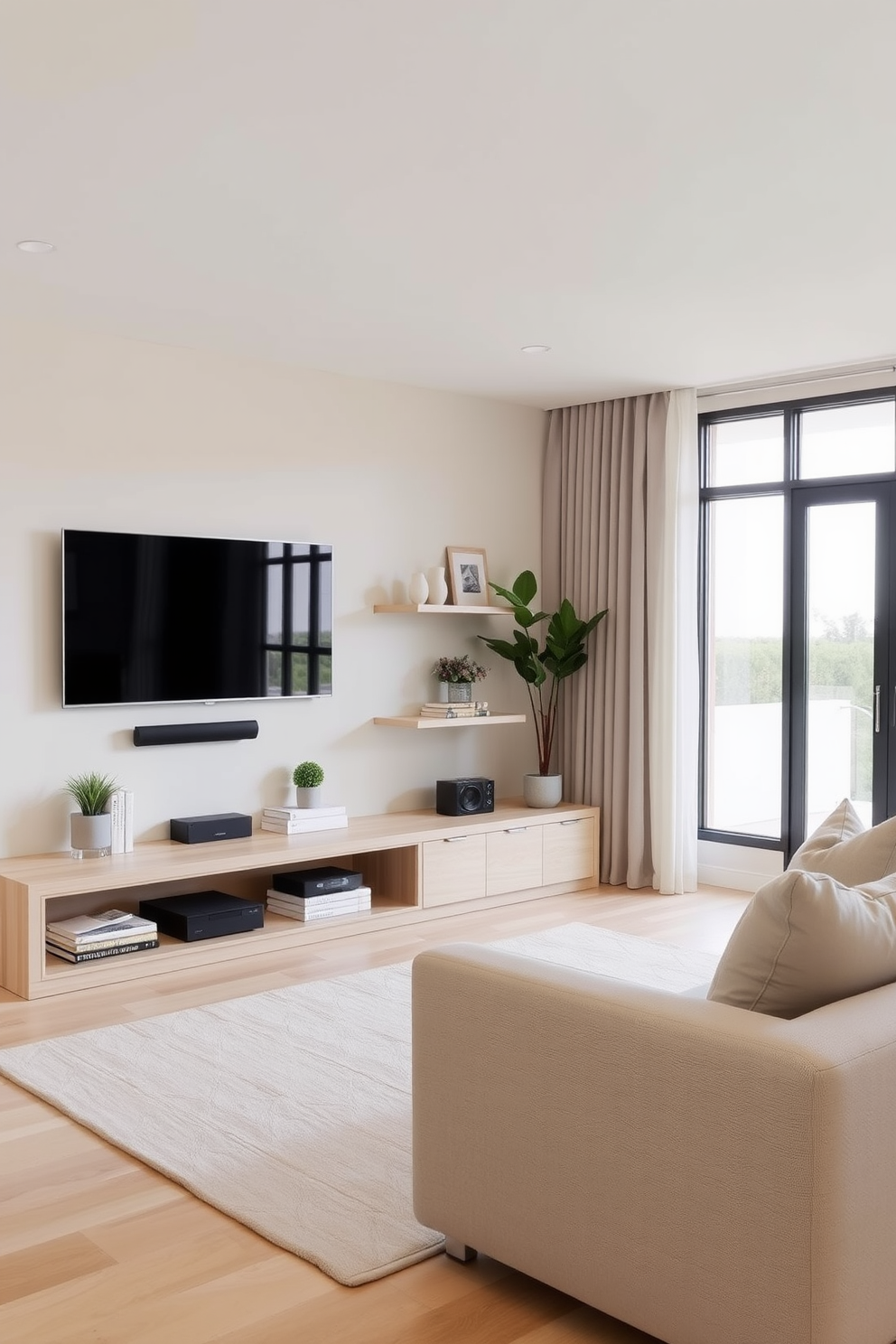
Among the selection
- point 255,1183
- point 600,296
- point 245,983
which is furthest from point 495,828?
point 255,1183

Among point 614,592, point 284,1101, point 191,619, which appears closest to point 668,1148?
point 284,1101

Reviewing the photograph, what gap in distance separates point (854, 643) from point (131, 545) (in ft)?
10.9

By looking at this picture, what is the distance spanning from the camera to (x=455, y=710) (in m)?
5.94

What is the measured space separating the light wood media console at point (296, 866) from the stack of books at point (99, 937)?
0.11 ft

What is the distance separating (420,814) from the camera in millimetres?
5902

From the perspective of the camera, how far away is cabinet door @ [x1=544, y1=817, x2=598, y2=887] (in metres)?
5.99

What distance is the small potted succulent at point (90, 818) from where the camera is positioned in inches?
181

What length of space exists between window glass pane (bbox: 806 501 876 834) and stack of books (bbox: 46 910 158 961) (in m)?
3.16

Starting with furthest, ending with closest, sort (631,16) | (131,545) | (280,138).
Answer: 1. (131,545)
2. (280,138)
3. (631,16)

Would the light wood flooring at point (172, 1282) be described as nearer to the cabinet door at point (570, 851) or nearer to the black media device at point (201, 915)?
the black media device at point (201, 915)

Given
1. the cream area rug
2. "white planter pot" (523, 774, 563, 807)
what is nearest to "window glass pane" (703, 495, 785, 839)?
"white planter pot" (523, 774, 563, 807)

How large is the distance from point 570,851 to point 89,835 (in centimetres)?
251

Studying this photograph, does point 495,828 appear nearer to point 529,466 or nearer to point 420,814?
point 420,814

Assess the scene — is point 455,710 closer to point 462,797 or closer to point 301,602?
point 462,797
